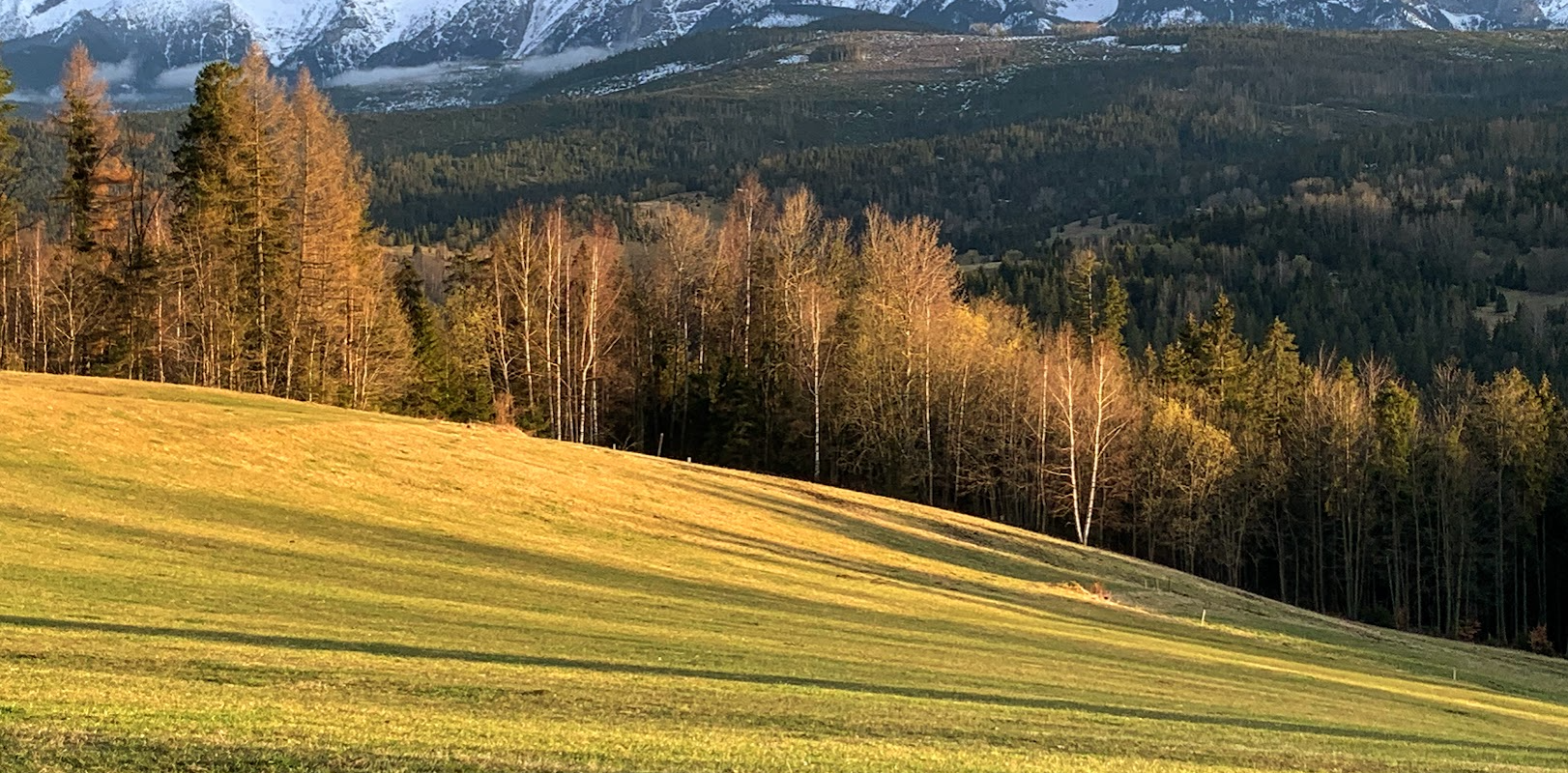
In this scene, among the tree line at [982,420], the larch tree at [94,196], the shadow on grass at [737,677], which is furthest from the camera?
the tree line at [982,420]

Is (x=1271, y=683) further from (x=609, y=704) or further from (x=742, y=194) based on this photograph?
(x=742, y=194)

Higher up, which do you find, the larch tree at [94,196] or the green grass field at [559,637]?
the larch tree at [94,196]

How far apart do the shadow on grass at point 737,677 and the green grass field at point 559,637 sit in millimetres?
99

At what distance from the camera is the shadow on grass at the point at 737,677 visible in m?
18.1

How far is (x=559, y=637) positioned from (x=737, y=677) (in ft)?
12.2

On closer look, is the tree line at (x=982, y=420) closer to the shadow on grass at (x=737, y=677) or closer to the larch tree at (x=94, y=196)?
the larch tree at (x=94, y=196)

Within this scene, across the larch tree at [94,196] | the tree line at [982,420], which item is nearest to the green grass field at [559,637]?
the larch tree at [94,196]

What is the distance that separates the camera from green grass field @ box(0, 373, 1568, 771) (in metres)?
14.3

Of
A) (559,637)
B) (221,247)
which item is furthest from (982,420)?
(559,637)

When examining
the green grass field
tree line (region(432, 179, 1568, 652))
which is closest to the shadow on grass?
the green grass field

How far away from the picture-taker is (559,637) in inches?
872

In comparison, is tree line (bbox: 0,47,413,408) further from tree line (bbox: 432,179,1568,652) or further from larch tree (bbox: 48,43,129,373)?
tree line (bbox: 432,179,1568,652)

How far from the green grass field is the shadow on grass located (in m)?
0.10

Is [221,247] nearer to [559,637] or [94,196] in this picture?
[94,196]
